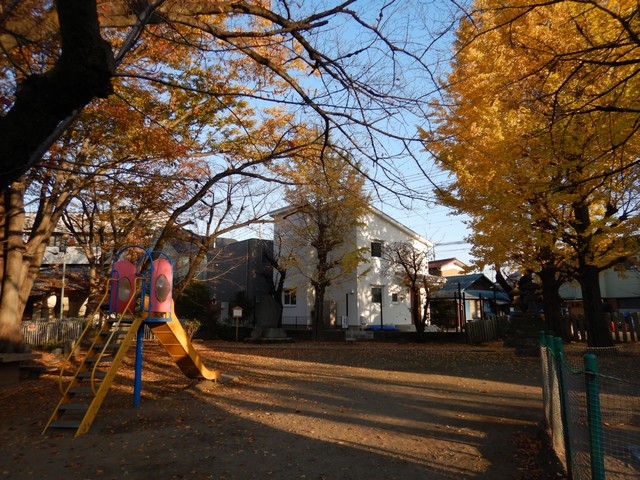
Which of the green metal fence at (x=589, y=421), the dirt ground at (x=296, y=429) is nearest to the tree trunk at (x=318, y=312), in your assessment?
the dirt ground at (x=296, y=429)

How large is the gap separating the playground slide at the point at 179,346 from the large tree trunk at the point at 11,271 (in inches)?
203

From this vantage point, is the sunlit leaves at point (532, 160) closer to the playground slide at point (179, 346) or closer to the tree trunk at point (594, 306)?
the tree trunk at point (594, 306)

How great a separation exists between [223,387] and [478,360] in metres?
8.42

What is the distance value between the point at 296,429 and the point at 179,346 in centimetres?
415

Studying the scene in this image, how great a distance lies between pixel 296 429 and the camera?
677 cm

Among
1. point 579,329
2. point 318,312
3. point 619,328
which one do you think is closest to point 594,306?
point 579,329

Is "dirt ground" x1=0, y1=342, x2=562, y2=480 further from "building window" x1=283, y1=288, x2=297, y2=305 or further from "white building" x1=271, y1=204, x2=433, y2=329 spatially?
"building window" x1=283, y1=288, x2=297, y2=305

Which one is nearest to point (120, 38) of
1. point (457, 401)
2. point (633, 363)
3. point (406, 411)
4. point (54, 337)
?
point (406, 411)

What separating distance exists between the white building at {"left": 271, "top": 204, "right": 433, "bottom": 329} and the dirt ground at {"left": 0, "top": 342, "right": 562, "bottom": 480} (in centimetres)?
1563

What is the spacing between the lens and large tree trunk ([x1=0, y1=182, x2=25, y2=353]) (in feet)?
40.2

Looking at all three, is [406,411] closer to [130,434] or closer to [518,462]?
[518,462]

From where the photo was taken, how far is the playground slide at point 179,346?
9500mm

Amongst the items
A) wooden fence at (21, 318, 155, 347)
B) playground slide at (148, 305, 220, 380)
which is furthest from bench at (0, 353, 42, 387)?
wooden fence at (21, 318, 155, 347)

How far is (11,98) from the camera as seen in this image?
654 cm
